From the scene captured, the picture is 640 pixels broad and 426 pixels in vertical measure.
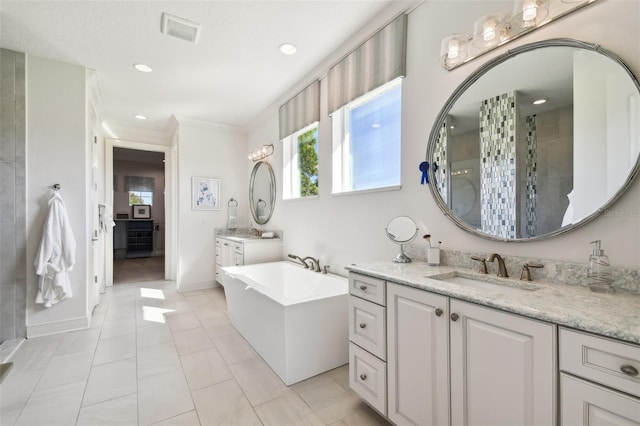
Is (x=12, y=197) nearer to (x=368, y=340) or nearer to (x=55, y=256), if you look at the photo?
(x=55, y=256)

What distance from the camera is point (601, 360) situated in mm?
794

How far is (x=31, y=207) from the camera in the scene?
2682 mm

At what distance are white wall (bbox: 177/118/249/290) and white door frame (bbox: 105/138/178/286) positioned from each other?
0.59m

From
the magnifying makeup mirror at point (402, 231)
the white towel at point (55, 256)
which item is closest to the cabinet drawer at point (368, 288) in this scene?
the magnifying makeup mirror at point (402, 231)

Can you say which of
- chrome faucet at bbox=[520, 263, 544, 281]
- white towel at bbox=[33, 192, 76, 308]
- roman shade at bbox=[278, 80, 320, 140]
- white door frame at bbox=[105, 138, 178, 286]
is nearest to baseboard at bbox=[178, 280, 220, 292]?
white door frame at bbox=[105, 138, 178, 286]

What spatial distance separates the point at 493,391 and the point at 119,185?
958 cm

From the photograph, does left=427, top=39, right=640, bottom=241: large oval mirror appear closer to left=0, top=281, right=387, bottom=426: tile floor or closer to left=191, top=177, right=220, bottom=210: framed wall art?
left=0, top=281, right=387, bottom=426: tile floor

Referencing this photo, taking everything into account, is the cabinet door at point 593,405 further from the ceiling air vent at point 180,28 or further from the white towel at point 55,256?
the white towel at point 55,256

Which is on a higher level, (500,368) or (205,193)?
(205,193)

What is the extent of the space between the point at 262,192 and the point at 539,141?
3780 millimetres

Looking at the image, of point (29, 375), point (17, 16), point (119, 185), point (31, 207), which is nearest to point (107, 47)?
point (17, 16)

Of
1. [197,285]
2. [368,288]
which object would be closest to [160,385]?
[368,288]

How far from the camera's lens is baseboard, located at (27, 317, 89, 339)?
2682 millimetres

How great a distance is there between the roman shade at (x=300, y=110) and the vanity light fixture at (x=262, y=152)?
17.3 inches
